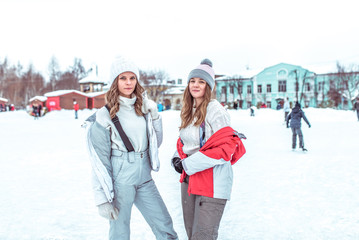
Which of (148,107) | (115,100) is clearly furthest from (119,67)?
(148,107)

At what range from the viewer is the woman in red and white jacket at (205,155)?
1.99 metres

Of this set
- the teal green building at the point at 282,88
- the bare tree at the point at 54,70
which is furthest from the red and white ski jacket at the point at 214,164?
the bare tree at the point at 54,70

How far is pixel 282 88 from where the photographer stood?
149 feet

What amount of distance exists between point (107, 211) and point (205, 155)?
2.68ft

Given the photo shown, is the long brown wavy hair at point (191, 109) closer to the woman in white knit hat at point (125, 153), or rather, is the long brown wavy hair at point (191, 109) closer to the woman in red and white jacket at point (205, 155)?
the woman in red and white jacket at point (205, 155)

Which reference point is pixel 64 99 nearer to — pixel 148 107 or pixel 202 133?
pixel 148 107

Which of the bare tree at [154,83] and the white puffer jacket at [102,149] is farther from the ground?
the bare tree at [154,83]

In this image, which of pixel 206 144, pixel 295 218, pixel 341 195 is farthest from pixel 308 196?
pixel 206 144

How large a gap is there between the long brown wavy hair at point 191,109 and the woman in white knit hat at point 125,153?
231 mm

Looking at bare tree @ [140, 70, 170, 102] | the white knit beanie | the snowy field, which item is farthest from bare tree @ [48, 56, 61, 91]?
the white knit beanie

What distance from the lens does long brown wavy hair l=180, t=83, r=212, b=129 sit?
210 centimetres

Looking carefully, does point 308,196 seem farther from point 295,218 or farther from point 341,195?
point 295,218

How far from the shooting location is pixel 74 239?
298 cm

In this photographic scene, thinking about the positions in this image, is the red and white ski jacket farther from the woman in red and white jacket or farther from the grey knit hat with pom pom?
the grey knit hat with pom pom
